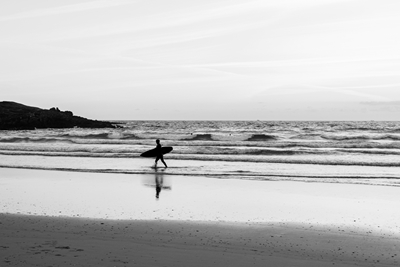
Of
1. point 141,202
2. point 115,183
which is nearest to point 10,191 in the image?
point 115,183

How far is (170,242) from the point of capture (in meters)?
7.65

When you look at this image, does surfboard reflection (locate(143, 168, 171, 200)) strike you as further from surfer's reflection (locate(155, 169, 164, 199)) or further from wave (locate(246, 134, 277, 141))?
wave (locate(246, 134, 277, 141))

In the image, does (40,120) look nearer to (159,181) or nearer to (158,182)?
(159,181)

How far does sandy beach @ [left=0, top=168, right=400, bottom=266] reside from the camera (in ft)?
22.4

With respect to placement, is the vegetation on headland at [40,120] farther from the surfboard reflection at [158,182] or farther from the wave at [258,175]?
the surfboard reflection at [158,182]

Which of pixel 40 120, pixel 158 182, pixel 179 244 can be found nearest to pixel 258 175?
pixel 158 182

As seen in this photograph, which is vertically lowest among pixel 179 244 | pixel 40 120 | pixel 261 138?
pixel 179 244

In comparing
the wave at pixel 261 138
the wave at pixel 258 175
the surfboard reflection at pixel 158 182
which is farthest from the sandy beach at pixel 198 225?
the wave at pixel 261 138

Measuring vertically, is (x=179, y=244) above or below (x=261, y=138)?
below

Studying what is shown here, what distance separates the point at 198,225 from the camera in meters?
8.88

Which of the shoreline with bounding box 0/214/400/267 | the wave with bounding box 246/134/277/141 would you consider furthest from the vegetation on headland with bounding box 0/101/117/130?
the shoreline with bounding box 0/214/400/267

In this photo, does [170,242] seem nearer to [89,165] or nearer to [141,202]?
[141,202]

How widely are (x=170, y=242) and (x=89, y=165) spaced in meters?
15.4

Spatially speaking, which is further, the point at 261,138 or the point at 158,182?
the point at 261,138
